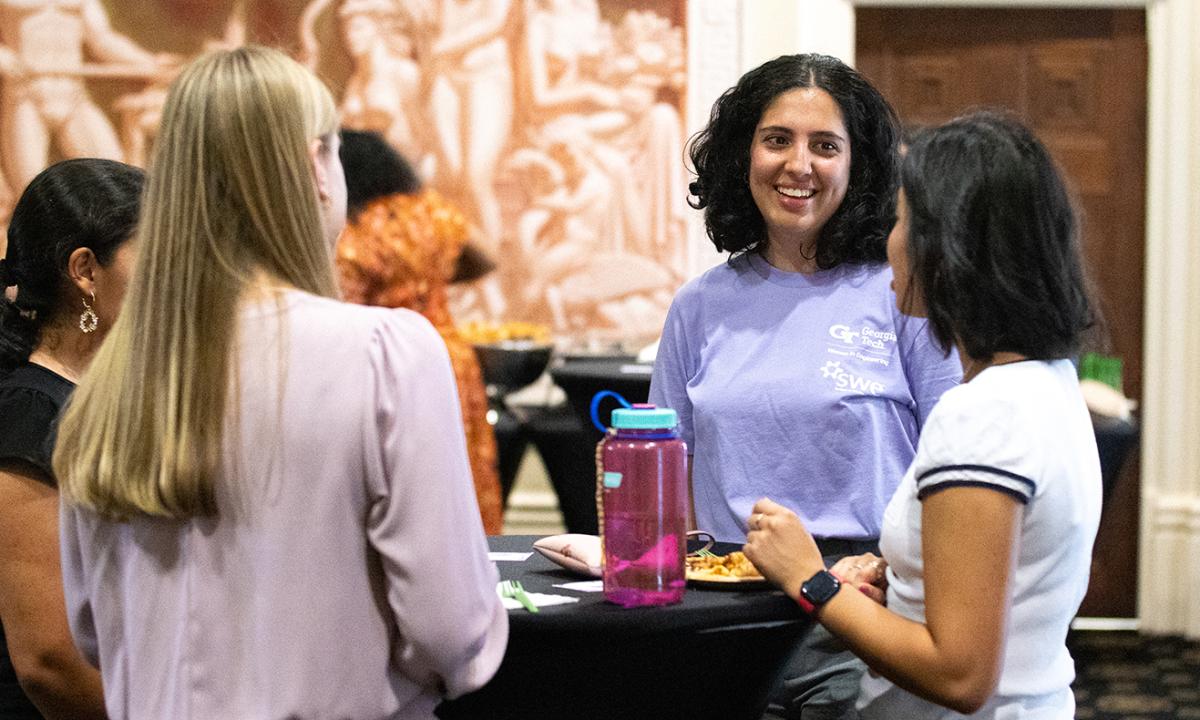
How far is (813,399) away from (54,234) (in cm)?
119

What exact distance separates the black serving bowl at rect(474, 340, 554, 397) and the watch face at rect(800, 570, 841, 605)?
3.92 meters

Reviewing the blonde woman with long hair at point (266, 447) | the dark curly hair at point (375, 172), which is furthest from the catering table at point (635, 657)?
the dark curly hair at point (375, 172)

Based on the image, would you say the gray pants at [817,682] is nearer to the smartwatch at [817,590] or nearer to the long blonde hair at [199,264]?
the smartwatch at [817,590]

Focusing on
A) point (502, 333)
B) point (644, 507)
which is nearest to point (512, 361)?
point (502, 333)

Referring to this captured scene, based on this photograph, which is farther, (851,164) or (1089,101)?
(1089,101)

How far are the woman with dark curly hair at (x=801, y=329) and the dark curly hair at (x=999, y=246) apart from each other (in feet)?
2.11

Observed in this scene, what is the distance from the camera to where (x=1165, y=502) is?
5.69m

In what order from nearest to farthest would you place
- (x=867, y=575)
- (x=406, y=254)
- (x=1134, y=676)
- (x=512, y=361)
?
1. (x=867, y=575)
2. (x=406, y=254)
3. (x=1134, y=676)
4. (x=512, y=361)

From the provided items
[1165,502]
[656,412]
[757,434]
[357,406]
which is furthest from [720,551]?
[1165,502]

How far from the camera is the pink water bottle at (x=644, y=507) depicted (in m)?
1.83

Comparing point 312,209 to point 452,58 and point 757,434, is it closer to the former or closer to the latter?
point 757,434

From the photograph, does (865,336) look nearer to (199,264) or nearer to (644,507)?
(644,507)

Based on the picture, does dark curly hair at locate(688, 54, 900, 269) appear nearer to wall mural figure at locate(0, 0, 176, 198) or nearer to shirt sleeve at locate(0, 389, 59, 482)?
shirt sleeve at locate(0, 389, 59, 482)

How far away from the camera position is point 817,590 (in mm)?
1816
